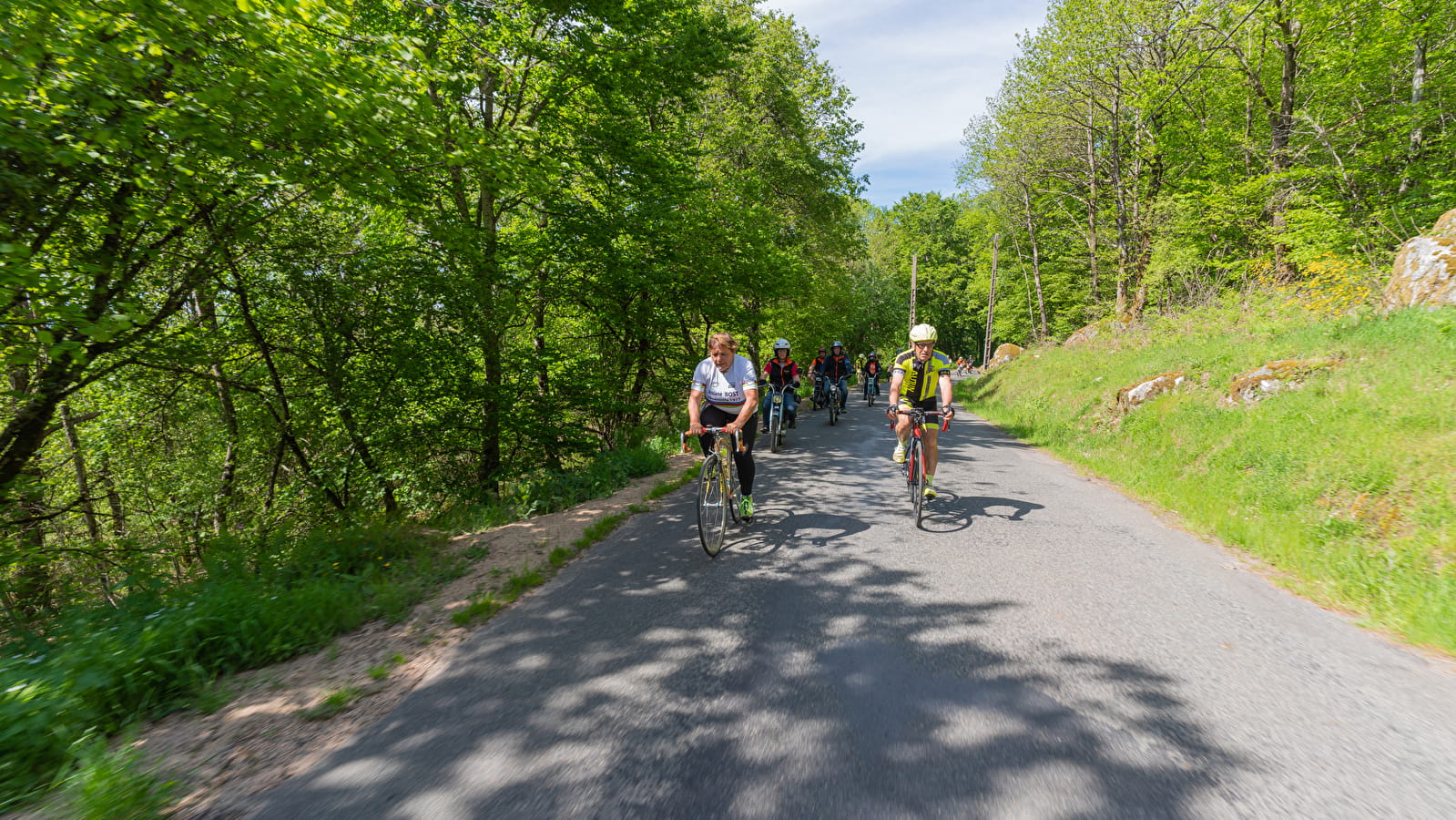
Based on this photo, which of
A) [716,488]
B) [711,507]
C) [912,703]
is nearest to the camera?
[912,703]

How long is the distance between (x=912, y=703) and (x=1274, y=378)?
851 centimetres

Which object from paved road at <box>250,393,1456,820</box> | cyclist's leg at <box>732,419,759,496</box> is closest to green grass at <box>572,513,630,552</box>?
paved road at <box>250,393,1456,820</box>

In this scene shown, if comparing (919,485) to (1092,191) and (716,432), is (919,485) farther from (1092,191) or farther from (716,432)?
(1092,191)

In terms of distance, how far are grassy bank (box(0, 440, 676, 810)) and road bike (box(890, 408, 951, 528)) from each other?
3488 millimetres

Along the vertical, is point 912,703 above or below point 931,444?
below

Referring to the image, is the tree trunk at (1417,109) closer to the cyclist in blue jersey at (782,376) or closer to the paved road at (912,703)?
the cyclist in blue jersey at (782,376)

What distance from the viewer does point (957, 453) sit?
34.6 ft

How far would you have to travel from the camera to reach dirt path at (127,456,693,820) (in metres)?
2.34

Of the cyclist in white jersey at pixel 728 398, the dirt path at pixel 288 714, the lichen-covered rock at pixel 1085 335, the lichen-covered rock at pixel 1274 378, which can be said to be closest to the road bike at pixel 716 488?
the cyclist in white jersey at pixel 728 398

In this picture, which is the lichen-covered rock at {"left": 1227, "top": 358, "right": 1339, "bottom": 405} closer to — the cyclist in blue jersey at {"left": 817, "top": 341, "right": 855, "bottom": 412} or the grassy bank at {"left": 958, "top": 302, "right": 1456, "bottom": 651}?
the grassy bank at {"left": 958, "top": 302, "right": 1456, "bottom": 651}

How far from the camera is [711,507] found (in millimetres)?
5098

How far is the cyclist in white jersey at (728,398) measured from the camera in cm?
553

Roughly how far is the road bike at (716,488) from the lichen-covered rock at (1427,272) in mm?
9916

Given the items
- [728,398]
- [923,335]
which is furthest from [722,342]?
[923,335]
